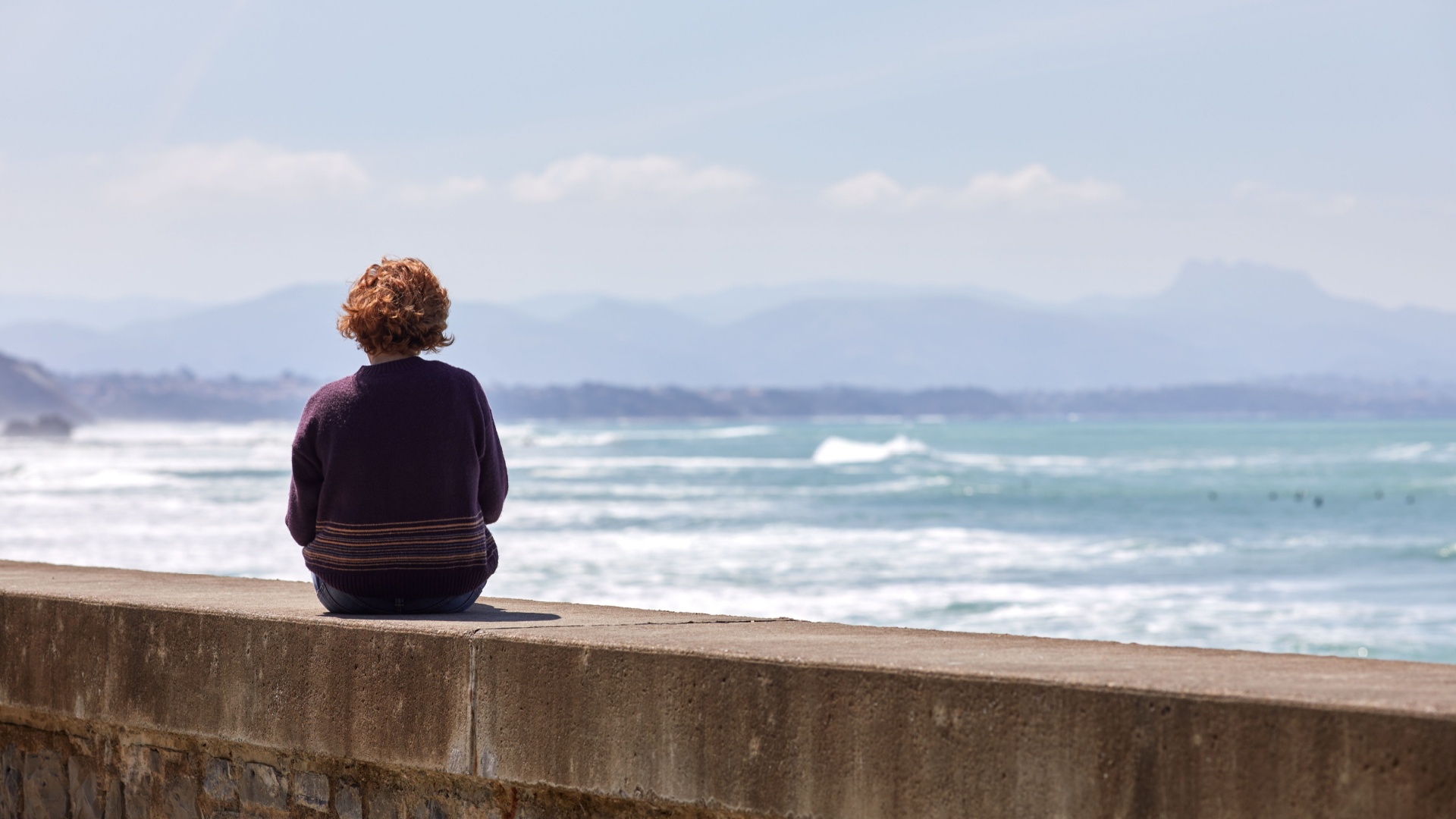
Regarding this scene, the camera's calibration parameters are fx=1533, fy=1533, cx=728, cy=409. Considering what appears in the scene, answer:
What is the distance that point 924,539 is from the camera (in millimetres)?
27156

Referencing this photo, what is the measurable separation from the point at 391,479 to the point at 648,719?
1.12 meters

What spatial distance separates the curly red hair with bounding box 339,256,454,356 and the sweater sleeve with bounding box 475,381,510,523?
0.72 ft

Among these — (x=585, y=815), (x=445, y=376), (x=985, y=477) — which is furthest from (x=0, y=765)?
(x=985, y=477)

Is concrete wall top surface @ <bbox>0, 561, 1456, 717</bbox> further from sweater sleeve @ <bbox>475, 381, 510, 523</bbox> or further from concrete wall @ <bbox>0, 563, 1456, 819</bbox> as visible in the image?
sweater sleeve @ <bbox>475, 381, 510, 523</bbox>

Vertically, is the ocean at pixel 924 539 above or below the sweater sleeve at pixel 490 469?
below

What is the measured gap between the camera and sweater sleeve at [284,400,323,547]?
3926 mm

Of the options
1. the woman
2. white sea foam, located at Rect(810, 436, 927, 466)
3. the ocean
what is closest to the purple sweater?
the woman

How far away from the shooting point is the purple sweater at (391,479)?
12.8ft

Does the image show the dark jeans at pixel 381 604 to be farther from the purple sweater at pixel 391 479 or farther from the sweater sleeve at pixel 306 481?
the sweater sleeve at pixel 306 481

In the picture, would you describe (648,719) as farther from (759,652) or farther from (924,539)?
(924,539)

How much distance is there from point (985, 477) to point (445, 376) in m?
46.0

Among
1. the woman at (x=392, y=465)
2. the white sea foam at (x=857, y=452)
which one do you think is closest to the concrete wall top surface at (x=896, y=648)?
the woman at (x=392, y=465)

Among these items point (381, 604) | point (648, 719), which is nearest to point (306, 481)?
point (381, 604)

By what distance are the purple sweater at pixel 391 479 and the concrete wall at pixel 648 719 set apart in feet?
0.63
